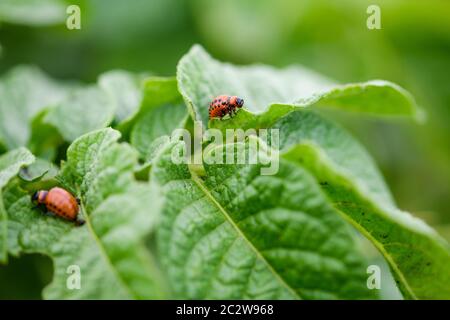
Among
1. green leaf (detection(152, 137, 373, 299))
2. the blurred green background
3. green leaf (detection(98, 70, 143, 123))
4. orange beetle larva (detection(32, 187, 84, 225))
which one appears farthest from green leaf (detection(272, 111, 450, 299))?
the blurred green background

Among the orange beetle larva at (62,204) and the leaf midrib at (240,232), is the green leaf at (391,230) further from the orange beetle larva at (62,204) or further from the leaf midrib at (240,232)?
the orange beetle larva at (62,204)

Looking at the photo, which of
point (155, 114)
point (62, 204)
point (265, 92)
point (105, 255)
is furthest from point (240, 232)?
point (265, 92)

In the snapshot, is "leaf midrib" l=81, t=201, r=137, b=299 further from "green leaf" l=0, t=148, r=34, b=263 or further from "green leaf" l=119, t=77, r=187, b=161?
"green leaf" l=119, t=77, r=187, b=161

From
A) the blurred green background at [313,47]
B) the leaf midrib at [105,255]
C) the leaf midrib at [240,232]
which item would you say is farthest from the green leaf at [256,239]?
the blurred green background at [313,47]

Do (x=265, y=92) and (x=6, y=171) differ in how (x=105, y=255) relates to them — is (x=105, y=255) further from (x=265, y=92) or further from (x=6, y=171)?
(x=265, y=92)

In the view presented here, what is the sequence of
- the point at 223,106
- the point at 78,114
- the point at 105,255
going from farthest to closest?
the point at 78,114, the point at 223,106, the point at 105,255

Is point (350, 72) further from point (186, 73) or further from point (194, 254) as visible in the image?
point (194, 254)
